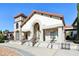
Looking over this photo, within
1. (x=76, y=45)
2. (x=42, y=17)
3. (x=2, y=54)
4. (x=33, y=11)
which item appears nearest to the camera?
(x=2, y=54)

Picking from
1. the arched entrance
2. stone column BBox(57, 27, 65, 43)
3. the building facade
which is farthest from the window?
the arched entrance

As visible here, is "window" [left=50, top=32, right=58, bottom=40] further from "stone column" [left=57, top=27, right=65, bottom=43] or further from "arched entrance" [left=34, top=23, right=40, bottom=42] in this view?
"arched entrance" [left=34, top=23, right=40, bottom=42]

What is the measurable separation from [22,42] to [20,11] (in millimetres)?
1694

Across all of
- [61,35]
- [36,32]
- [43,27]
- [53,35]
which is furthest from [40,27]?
[61,35]

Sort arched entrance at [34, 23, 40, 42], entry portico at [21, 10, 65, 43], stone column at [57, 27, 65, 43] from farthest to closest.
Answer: arched entrance at [34, 23, 40, 42] < entry portico at [21, 10, 65, 43] < stone column at [57, 27, 65, 43]

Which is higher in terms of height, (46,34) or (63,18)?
(63,18)

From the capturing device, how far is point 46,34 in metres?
9.74

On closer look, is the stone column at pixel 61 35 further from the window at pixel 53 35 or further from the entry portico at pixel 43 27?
the window at pixel 53 35

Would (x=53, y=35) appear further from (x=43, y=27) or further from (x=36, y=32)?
(x=36, y=32)

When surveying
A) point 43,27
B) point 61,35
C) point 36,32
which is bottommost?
point 61,35

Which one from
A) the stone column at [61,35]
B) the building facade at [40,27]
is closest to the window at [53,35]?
the building facade at [40,27]

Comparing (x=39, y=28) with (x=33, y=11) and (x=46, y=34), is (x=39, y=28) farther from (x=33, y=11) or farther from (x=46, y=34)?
(x=33, y=11)

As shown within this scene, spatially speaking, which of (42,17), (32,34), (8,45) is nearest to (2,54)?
(8,45)

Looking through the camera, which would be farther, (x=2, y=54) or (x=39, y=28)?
(x=39, y=28)
